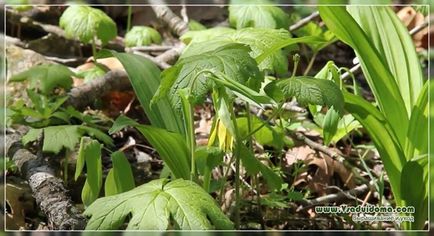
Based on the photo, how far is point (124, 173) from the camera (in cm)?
134

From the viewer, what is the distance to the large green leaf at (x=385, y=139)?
146 cm

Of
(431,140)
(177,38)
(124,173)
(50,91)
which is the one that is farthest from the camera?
(177,38)

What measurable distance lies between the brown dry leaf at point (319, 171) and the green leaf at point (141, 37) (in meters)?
0.75

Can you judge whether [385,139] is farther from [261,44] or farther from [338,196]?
[261,44]

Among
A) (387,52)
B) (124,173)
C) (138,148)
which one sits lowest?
(138,148)

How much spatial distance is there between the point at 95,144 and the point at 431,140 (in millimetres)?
762

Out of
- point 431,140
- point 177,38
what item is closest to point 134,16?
point 177,38

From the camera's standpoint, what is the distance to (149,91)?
59.6 inches

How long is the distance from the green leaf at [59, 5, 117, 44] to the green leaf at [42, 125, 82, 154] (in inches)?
21.0

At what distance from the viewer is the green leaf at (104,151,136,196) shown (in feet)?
4.39

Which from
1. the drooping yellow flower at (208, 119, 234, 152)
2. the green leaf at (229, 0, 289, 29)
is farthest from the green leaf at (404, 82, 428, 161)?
the green leaf at (229, 0, 289, 29)

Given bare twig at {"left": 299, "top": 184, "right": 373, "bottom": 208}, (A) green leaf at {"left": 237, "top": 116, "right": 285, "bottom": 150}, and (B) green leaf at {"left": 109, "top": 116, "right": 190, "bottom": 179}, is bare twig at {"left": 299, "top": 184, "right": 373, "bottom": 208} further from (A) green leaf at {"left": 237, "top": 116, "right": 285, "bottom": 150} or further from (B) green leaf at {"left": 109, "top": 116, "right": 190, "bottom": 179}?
(B) green leaf at {"left": 109, "top": 116, "right": 190, "bottom": 179}

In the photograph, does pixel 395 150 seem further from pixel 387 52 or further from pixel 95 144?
pixel 95 144

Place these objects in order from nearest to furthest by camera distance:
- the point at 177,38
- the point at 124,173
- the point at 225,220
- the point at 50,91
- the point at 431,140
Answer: the point at 225,220
the point at 124,173
the point at 431,140
the point at 50,91
the point at 177,38
